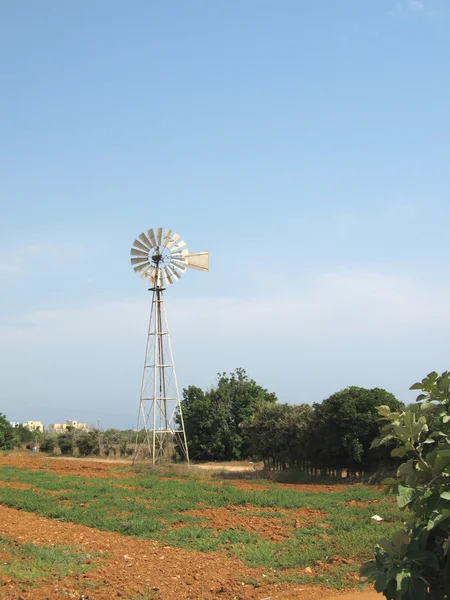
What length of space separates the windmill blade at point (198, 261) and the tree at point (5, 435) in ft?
89.7

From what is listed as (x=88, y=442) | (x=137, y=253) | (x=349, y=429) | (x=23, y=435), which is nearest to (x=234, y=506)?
(x=349, y=429)

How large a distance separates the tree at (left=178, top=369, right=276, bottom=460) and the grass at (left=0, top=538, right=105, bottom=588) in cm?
2636

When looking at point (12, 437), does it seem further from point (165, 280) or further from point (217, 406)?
point (165, 280)

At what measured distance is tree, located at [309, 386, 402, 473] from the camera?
73.9 ft

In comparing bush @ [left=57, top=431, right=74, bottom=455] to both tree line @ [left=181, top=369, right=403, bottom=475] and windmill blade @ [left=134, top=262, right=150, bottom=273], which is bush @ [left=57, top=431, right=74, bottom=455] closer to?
windmill blade @ [left=134, top=262, right=150, bottom=273]

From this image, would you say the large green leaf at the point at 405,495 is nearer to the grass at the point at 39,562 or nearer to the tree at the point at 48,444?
the grass at the point at 39,562

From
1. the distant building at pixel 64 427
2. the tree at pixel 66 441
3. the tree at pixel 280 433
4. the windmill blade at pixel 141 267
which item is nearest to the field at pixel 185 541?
the tree at pixel 280 433

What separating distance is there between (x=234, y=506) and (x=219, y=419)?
21.5m

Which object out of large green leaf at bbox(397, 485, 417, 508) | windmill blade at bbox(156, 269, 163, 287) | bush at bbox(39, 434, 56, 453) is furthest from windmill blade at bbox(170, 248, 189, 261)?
large green leaf at bbox(397, 485, 417, 508)

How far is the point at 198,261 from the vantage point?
104 feet

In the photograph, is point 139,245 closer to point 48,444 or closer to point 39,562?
point 39,562

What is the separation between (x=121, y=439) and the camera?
47.2 m

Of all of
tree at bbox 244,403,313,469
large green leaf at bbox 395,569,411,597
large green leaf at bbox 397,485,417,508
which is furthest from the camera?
tree at bbox 244,403,313,469

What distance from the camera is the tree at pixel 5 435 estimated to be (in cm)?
4934
